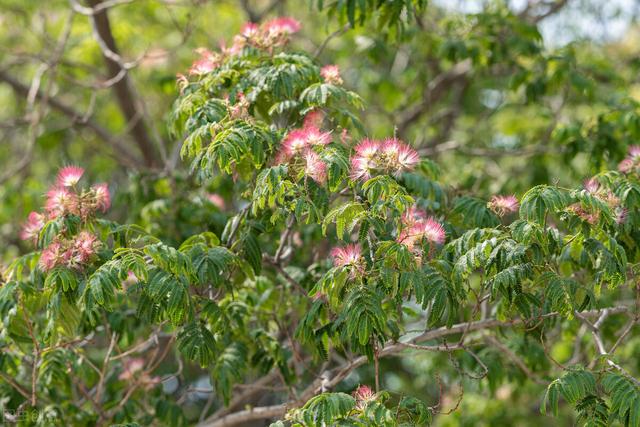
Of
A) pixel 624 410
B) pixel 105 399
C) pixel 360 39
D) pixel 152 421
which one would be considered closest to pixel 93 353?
pixel 105 399

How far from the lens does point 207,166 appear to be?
11.2 ft

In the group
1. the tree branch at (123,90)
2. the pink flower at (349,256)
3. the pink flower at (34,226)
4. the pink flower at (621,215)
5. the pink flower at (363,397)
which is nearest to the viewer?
the pink flower at (363,397)

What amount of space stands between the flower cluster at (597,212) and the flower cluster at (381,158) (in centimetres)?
70

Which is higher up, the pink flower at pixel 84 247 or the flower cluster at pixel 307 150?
the flower cluster at pixel 307 150

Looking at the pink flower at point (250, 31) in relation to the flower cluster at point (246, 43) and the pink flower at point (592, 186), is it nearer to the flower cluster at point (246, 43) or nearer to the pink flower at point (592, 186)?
the flower cluster at point (246, 43)

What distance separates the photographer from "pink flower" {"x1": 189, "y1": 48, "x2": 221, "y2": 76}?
4109 millimetres

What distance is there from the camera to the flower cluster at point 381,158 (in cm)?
340

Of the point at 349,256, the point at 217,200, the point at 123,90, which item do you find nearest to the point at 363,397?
the point at 349,256

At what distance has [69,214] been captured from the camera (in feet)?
12.2

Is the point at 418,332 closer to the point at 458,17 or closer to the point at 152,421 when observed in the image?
the point at 152,421

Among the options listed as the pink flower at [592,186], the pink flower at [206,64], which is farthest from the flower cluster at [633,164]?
the pink flower at [206,64]

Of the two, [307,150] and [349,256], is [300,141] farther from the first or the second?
[349,256]

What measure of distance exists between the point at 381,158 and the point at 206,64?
46.8 inches

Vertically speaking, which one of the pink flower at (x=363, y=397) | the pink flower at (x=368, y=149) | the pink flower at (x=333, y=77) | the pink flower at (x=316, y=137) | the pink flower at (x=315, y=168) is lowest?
the pink flower at (x=363, y=397)
